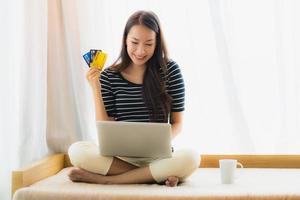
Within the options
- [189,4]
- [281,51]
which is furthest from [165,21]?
[281,51]

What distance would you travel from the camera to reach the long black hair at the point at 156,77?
79.9 inches

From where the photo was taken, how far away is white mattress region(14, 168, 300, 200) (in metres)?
1.62

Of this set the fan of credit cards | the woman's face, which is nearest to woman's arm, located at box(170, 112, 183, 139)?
the woman's face

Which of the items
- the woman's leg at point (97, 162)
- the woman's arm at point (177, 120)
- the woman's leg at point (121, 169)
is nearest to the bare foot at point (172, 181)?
the woman's leg at point (121, 169)

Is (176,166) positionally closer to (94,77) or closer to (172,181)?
(172,181)

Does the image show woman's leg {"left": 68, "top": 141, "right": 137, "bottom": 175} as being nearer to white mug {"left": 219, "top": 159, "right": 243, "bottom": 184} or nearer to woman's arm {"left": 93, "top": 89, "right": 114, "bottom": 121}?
woman's arm {"left": 93, "top": 89, "right": 114, "bottom": 121}

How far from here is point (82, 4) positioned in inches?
→ 89.3

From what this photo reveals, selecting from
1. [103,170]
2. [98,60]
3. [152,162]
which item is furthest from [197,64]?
[103,170]

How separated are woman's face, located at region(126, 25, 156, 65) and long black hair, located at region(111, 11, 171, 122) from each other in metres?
Result: 0.03

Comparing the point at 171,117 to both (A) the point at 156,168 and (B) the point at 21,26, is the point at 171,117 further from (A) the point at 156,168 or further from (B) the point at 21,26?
(B) the point at 21,26

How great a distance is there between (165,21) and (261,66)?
18.7 inches

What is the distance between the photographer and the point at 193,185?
179 cm

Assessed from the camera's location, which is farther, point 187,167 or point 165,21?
point 165,21

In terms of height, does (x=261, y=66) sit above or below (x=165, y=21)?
below
